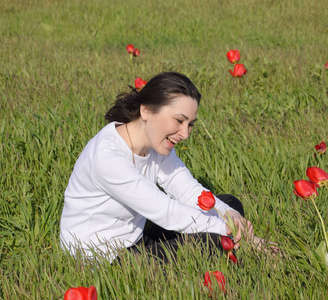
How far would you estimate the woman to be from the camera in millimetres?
2148

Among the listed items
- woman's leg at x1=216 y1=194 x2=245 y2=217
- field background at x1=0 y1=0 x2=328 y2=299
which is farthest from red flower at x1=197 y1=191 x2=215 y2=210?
woman's leg at x1=216 y1=194 x2=245 y2=217

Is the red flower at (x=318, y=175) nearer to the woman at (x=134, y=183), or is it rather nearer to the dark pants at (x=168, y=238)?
the woman at (x=134, y=183)

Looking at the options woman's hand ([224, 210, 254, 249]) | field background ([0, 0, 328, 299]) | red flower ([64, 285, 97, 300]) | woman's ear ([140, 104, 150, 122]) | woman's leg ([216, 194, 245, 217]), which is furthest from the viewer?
woman's leg ([216, 194, 245, 217])

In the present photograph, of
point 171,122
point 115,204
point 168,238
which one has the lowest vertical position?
point 168,238

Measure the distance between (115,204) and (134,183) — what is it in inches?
8.9

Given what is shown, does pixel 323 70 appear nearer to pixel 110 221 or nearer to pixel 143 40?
pixel 110 221

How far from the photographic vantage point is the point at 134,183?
213cm

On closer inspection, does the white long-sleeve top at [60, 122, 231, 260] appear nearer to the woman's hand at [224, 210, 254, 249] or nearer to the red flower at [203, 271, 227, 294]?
the woman's hand at [224, 210, 254, 249]

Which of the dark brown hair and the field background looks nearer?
the field background

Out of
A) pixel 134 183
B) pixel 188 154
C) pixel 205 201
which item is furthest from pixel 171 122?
pixel 188 154

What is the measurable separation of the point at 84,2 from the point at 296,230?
915cm

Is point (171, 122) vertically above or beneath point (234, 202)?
above

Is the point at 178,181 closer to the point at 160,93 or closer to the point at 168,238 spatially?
the point at 168,238

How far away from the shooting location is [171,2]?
10.3 m
